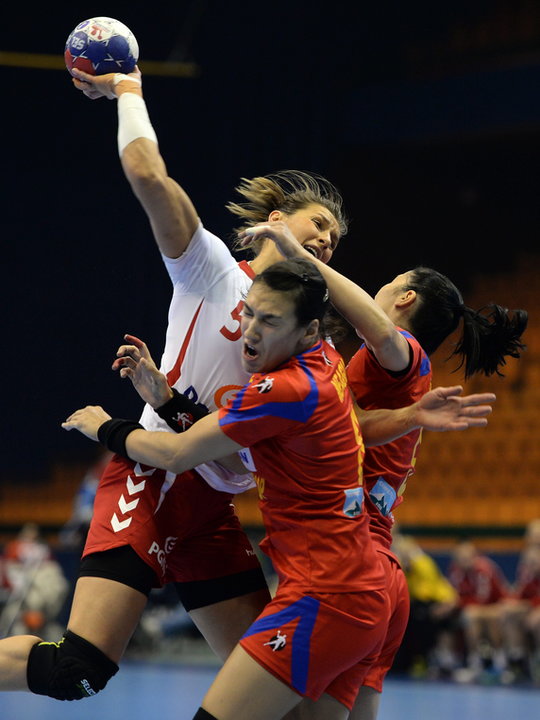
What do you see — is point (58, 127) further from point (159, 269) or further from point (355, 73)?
point (355, 73)

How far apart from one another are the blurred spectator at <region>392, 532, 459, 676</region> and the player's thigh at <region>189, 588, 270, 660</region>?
19.9 feet

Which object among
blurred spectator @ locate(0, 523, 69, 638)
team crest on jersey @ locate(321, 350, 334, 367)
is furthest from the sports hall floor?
team crest on jersey @ locate(321, 350, 334, 367)

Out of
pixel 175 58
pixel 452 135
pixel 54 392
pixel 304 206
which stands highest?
pixel 452 135

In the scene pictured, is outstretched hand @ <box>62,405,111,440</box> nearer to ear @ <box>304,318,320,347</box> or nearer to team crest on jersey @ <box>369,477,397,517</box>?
ear @ <box>304,318,320,347</box>

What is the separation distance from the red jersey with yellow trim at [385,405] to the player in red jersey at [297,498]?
0.28 m

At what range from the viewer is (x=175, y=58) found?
8109 mm

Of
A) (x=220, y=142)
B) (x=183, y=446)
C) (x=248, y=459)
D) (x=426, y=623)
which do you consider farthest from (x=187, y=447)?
(x=426, y=623)

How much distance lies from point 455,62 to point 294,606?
40.8ft

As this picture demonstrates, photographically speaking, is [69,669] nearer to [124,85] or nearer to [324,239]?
[324,239]

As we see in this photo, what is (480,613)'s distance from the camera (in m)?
9.53

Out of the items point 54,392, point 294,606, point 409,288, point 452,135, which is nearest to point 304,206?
point 409,288

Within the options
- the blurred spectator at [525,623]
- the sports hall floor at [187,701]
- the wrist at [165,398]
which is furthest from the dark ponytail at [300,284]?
the blurred spectator at [525,623]

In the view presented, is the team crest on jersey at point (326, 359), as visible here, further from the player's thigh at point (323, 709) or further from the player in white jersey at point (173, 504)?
the player's thigh at point (323, 709)

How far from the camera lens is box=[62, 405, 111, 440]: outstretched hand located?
329cm
